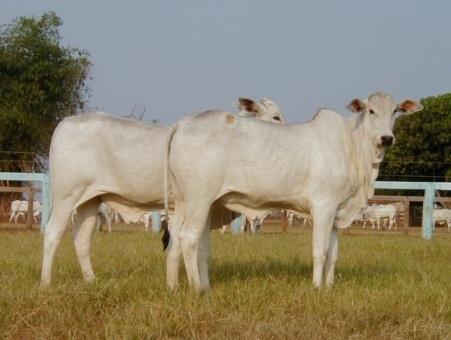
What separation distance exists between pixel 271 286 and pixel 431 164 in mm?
28773

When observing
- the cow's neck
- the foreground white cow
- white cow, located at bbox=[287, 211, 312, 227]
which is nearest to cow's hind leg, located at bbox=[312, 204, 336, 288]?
the foreground white cow

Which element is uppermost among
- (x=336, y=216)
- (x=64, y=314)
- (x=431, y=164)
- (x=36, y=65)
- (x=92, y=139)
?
(x=36, y=65)

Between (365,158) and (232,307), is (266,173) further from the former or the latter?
(232,307)

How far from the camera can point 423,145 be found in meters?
35.9

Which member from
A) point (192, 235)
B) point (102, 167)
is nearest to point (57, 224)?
point (102, 167)

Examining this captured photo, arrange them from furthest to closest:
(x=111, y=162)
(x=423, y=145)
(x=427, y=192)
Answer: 1. (x=423, y=145)
2. (x=427, y=192)
3. (x=111, y=162)

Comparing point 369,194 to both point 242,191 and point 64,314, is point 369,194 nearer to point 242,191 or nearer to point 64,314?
point 242,191

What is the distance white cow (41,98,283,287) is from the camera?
8.05 meters

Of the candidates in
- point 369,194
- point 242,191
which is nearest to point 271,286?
point 242,191

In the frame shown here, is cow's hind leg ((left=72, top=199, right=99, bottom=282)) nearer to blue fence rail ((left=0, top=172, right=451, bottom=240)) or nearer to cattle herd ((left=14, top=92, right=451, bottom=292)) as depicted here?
cattle herd ((left=14, top=92, right=451, bottom=292))

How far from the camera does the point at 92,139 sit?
8.15 metres

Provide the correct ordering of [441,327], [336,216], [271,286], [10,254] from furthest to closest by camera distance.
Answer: [10,254] → [336,216] → [271,286] → [441,327]

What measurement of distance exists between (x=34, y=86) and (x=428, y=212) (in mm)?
16214

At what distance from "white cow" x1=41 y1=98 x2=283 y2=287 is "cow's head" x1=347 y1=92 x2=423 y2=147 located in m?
1.94
